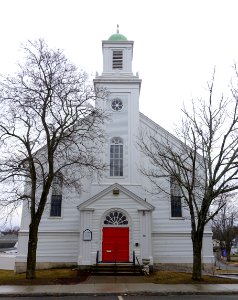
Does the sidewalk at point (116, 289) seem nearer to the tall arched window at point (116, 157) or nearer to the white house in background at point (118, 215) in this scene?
the white house in background at point (118, 215)

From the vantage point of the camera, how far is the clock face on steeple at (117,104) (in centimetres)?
2786

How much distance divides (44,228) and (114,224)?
5.02m

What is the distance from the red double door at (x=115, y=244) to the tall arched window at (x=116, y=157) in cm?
427

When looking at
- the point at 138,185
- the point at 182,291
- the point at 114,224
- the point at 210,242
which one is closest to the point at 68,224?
the point at 114,224

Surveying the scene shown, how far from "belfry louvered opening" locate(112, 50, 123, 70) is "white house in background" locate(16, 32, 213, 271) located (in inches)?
28.1

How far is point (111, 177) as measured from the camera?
84.8 ft

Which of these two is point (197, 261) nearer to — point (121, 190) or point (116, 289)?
point (116, 289)

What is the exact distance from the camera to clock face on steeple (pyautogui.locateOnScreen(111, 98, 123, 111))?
27859 millimetres

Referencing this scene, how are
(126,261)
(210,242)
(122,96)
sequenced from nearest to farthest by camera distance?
1. (126,261)
2. (210,242)
3. (122,96)

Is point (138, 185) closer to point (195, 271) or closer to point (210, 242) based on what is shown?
point (210, 242)

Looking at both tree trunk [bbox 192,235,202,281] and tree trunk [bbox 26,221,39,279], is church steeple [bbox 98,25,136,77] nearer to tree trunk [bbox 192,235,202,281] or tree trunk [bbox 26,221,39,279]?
tree trunk [bbox 26,221,39,279]

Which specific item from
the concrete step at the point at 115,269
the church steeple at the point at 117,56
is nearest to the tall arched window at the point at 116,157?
the church steeple at the point at 117,56

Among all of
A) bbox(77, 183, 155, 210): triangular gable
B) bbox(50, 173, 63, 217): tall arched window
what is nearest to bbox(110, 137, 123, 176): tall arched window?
bbox(77, 183, 155, 210): triangular gable

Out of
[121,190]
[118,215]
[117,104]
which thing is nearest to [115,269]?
[118,215]
